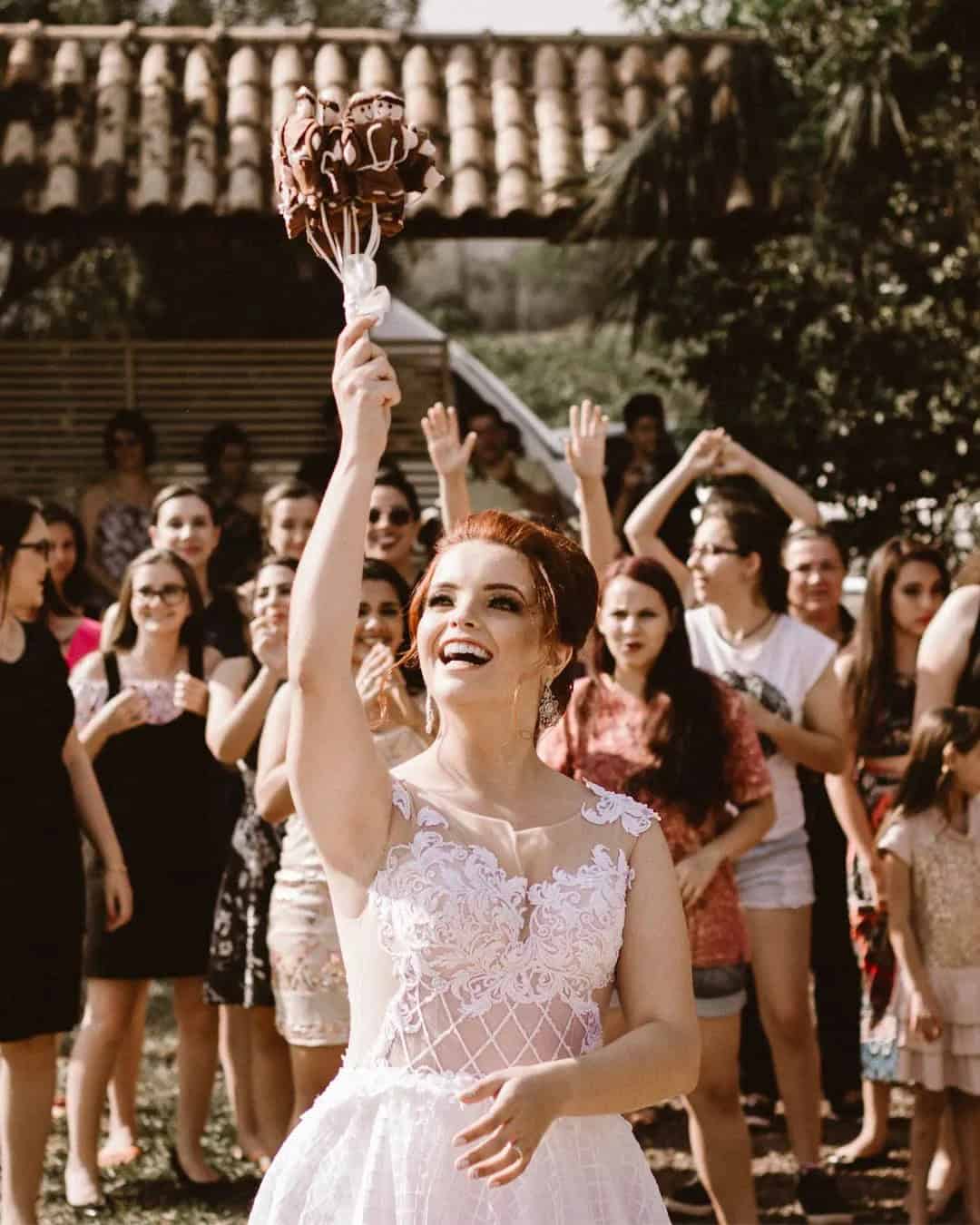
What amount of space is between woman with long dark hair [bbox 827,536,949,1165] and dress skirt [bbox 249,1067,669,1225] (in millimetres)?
3225

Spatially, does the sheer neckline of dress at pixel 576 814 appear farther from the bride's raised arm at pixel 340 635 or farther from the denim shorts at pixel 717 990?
the denim shorts at pixel 717 990

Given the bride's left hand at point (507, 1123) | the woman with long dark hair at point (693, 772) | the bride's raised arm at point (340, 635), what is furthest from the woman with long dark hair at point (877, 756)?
the bride's left hand at point (507, 1123)

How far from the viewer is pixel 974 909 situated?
5543mm

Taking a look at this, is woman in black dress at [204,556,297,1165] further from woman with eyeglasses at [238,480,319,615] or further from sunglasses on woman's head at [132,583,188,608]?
woman with eyeglasses at [238,480,319,615]

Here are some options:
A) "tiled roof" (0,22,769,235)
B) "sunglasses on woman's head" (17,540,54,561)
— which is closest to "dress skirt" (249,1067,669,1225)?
"sunglasses on woman's head" (17,540,54,561)

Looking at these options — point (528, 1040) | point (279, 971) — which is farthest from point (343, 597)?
point (279, 971)

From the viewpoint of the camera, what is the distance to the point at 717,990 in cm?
520

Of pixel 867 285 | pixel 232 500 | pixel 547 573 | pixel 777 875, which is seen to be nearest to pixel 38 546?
pixel 777 875

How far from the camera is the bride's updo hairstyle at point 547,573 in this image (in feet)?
9.68

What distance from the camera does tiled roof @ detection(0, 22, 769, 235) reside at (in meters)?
10.5

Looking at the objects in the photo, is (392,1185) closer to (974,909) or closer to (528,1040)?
(528,1040)

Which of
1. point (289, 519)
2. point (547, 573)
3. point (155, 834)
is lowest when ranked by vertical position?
point (155, 834)

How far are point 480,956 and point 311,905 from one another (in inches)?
107

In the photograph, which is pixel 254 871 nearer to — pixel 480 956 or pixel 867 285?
pixel 480 956
